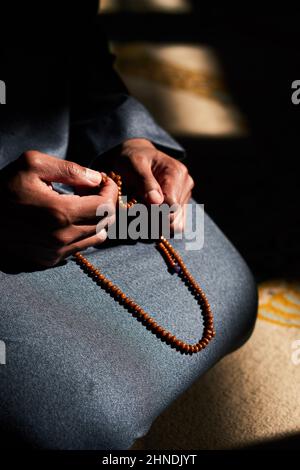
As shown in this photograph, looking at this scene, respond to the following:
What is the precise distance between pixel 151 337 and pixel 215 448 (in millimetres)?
199

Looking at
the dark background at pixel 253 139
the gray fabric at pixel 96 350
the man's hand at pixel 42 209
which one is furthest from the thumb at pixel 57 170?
the dark background at pixel 253 139

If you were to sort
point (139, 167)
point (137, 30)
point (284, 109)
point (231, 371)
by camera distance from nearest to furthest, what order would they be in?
1. point (139, 167)
2. point (231, 371)
3. point (284, 109)
4. point (137, 30)

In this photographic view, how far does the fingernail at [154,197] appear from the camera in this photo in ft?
2.06

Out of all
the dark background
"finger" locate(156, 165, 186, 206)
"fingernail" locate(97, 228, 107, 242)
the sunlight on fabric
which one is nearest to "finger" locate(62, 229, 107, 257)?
"fingernail" locate(97, 228, 107, 242)

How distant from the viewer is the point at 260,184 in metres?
1.29

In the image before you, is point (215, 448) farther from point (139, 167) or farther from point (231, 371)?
point (139, 167)

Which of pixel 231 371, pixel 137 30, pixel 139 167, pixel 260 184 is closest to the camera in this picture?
pixel 139 167

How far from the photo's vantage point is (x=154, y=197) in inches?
24.7

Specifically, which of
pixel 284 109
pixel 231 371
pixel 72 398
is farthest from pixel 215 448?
pixel 284 109

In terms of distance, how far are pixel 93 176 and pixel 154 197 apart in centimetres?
9

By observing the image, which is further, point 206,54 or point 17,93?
point 206,54

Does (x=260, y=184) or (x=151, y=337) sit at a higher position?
(x=151, y=337)

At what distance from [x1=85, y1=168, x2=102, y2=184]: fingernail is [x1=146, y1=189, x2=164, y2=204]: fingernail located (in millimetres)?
76
